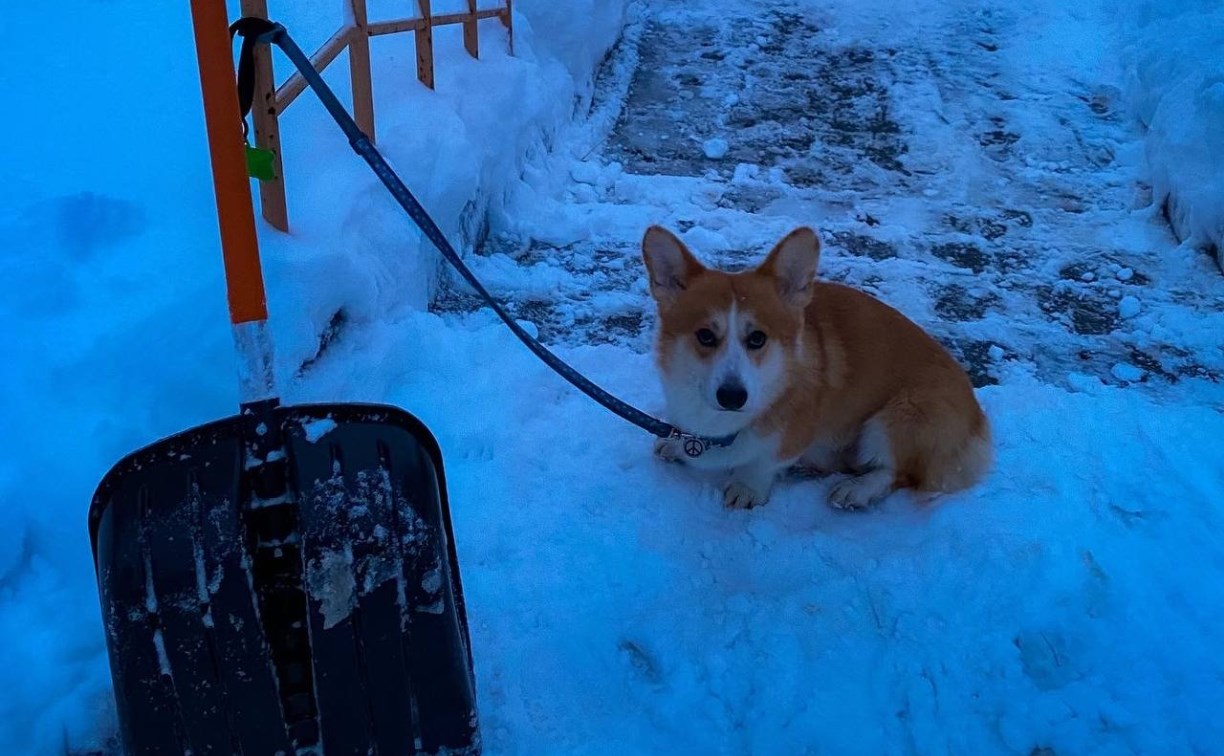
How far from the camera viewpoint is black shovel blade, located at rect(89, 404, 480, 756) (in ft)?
4.89

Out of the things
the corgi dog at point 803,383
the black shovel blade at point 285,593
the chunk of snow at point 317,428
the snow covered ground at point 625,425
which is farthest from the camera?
the corgi dog at point 803,383

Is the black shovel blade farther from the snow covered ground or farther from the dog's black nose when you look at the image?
the dog's black nose

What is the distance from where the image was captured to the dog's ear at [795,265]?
262cm

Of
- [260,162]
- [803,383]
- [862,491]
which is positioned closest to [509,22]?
[260,162]

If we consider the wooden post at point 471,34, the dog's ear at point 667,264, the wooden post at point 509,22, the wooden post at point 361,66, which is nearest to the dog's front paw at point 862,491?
the dog's ear at point 667,264

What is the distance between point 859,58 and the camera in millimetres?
7469

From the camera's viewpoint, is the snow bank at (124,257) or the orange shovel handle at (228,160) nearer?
the orange shovel handle at (228,160)

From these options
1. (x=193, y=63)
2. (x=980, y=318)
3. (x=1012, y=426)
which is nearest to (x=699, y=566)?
(x=1012, y=426)

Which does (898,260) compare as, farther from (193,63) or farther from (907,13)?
(907,13)

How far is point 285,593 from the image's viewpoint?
5.27 feet

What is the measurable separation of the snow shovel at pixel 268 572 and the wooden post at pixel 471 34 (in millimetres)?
→ 3672

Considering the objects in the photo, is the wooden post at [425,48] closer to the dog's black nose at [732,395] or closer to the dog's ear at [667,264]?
the dog's ear at [667,264]

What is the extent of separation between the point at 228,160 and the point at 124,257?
1.49 metres

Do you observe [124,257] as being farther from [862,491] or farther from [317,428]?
[862,491]
